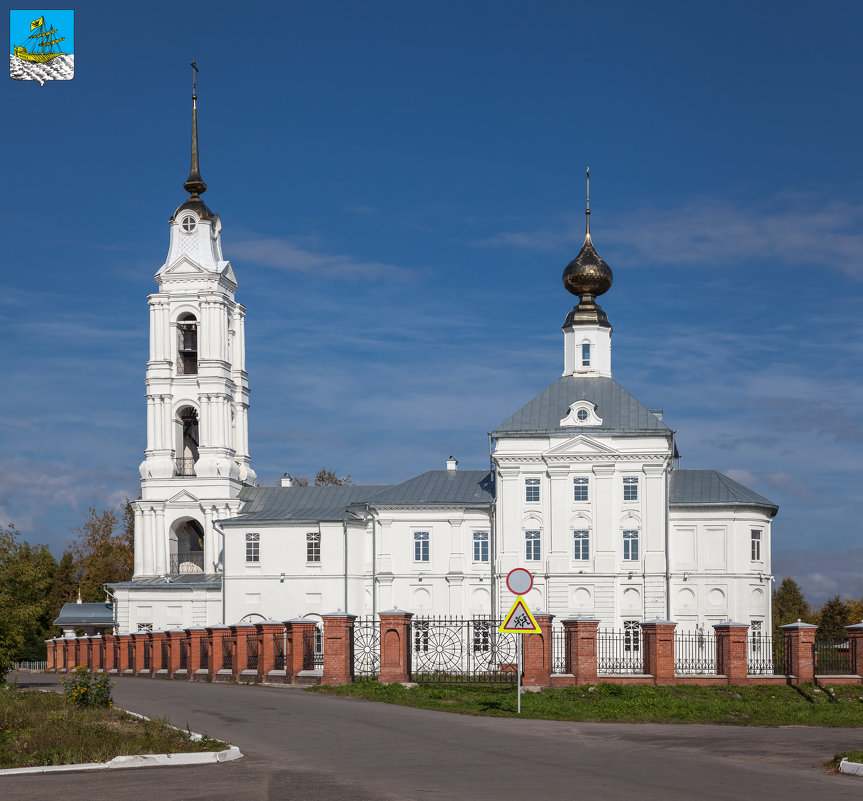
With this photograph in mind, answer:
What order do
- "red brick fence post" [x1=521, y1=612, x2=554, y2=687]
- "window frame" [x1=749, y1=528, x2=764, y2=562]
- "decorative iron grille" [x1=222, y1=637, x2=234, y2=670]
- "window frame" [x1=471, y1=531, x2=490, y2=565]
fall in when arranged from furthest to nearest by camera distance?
"window frame" [x1=471, y1=531, x2=490, y2=565], "window frame" [x1=749, y1=528, x2=764, y2=562], "decorative iron grille" [x1=222, y1=637, x2=234, y2=670], "red brick fence post" [x1=521, y1=612, x2=554, y2=687]

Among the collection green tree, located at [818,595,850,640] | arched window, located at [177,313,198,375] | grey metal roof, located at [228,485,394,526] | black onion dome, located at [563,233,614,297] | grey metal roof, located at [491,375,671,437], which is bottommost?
green tree, located at [818,595,850,640]

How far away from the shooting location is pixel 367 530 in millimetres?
55500

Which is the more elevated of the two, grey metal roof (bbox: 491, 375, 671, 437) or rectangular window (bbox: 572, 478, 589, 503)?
grey metal roof (bbox: 491, 375, 671, 437)

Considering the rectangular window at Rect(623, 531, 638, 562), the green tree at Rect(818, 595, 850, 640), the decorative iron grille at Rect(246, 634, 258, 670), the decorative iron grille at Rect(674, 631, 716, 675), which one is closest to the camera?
the decorative iron grille at Rect(246, 634, 258, 670)

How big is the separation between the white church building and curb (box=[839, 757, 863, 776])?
35.2 metres

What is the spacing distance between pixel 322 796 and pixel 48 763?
423 centimetres

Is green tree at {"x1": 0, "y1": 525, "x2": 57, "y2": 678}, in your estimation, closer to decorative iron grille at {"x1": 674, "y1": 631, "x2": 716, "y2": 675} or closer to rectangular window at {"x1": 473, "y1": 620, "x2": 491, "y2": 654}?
rectangular window at {"x1": 473, "y1": 620, "x2": 491, "y2": 654}

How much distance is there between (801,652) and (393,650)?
927cm

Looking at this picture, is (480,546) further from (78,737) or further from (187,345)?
(78,737)

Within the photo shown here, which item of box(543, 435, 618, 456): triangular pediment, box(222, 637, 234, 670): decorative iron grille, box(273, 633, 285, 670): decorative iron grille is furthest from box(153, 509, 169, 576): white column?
box(273, 633, 285, 670): decorative iron grille

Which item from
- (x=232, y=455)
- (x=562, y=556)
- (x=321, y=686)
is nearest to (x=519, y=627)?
(x=321, y=686)

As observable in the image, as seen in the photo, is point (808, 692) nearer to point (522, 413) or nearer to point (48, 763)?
point (48, 763)

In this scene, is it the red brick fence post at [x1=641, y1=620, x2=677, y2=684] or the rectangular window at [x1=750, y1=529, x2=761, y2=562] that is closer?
the red brick fence post at [x1=641, y1=620, x2=677, y2=684]

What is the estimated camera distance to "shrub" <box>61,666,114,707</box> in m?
20.2
